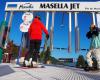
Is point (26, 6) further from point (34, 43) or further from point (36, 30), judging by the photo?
point (34, 43)

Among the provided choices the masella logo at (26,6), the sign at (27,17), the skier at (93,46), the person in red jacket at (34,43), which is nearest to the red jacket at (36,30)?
the person in red jacket at (34,43)

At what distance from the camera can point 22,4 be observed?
12.5 meters

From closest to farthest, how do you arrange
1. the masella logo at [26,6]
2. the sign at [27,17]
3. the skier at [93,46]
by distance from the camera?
1. the skier at [93,46]
2. the sign at [27,17]
3. the masella logo at [26,6]

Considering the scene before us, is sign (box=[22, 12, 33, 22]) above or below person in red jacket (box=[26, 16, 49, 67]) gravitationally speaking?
above

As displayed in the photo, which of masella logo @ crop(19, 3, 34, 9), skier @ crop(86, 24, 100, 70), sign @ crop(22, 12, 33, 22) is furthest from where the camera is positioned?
masella logo @ crop(19, 3, 34, 9)

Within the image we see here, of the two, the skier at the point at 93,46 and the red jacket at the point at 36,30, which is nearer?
the skier at the point at 93,46

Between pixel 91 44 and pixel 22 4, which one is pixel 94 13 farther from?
pixel 91 44

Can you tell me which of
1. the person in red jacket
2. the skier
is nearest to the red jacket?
the person in red jacket

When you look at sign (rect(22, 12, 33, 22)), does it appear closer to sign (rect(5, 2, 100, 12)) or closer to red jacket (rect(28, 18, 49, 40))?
sign (rect(5, 2, 100, 12))

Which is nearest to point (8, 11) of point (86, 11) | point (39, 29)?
point (86, 11)

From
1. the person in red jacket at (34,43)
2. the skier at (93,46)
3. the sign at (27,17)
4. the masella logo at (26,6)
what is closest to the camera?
the skier at (93,46)

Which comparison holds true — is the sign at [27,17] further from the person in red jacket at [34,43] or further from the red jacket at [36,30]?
the person in red jacket at [34,43]

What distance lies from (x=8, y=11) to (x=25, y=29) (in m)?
2.35

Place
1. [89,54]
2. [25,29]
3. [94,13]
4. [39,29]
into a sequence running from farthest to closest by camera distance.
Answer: [94,13], [25,29], [39,29], [89,54]
